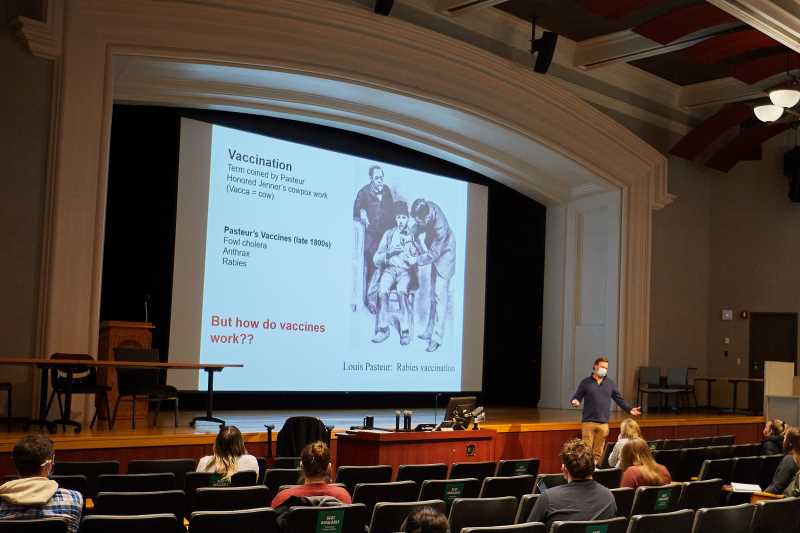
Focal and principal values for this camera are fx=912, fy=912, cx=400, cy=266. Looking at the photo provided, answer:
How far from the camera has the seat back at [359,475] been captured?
232 inches

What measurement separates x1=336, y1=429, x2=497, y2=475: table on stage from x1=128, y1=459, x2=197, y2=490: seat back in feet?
6.40

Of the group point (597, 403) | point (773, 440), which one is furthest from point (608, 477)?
point (597, 403)

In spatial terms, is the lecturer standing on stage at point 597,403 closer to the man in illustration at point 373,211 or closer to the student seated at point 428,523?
the man in illustration at point 373,211

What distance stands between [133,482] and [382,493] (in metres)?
1.45

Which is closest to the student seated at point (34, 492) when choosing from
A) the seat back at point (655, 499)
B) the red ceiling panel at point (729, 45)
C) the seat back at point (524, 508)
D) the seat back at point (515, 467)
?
the seat back at point (524, 508)

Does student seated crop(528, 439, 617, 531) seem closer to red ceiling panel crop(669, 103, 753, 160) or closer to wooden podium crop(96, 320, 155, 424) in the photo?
wooden podium crop(96, 320, 155, 424)

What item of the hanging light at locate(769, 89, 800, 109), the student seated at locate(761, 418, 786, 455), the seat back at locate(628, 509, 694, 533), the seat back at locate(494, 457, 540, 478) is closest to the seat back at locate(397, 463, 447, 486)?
the seat back at locate(494, 457, 540, 478)

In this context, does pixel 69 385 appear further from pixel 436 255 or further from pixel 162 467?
pixel 436 255

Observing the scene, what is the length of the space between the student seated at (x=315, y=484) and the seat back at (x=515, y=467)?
270cm

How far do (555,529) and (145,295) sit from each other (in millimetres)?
8471

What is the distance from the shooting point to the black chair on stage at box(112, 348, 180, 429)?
880 centimetres

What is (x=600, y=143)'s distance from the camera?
14.4 m

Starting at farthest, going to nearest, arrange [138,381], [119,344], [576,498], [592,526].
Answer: [119,344]
[138,381]
[576,498]
[592,526]

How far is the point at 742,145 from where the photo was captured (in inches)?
624
